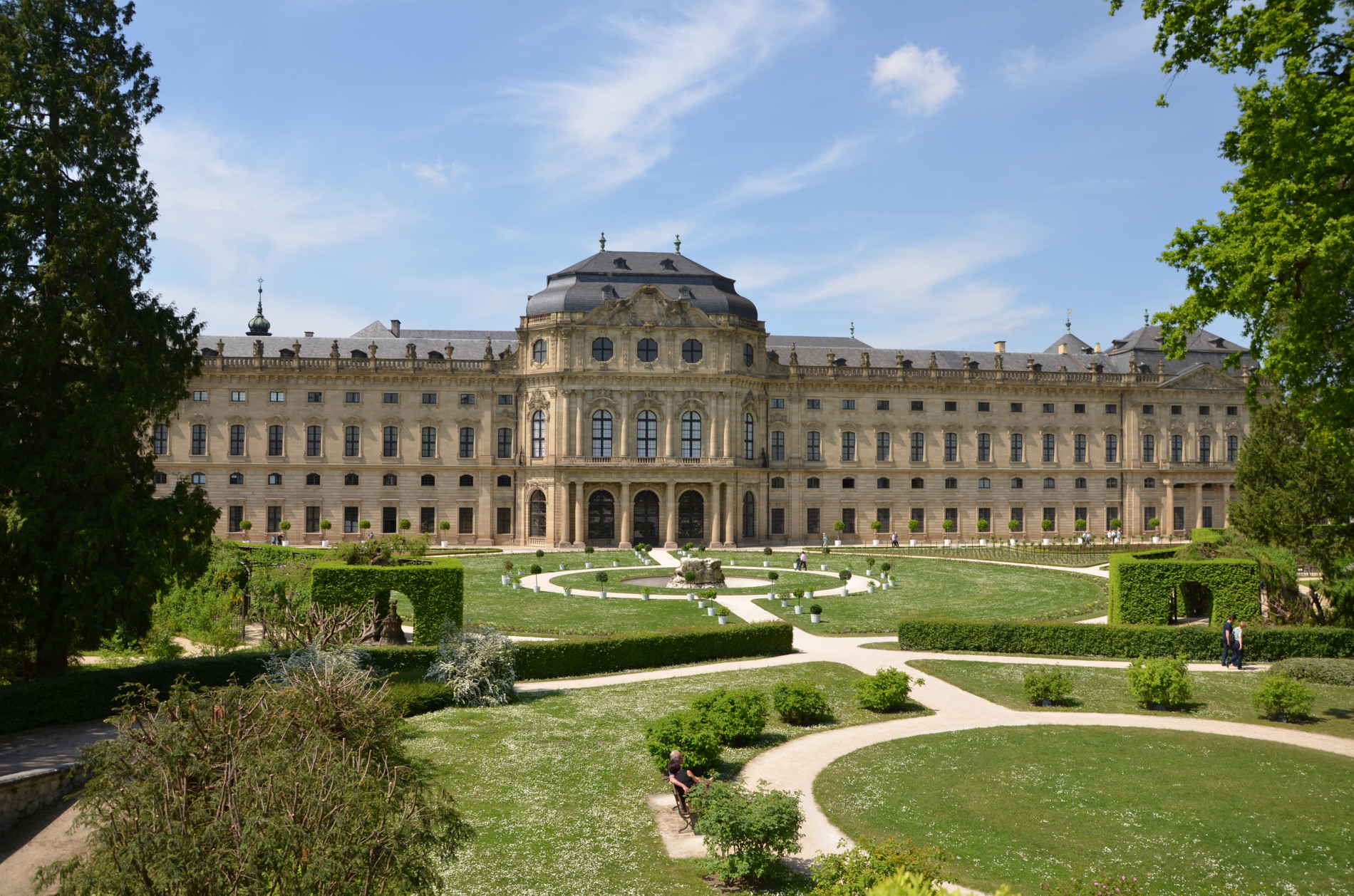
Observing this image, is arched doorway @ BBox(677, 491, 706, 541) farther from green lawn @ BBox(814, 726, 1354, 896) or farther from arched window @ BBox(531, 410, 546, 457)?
green lawn @ BBox(814, 726, 1354, 896)

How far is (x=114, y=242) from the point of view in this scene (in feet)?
69.6

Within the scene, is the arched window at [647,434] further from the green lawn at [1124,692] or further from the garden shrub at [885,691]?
the garden shrub at [885,691]

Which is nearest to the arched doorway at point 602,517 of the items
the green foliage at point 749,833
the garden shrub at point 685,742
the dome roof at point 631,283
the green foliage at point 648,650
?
the dome roof at point 631,283

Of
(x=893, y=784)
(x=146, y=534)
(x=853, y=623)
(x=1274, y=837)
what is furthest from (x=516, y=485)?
(x=1274, y=837)

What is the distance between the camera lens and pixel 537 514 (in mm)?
64938

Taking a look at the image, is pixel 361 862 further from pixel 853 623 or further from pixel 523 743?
pixel 853 623

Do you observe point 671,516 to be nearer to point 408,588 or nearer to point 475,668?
point 408,588

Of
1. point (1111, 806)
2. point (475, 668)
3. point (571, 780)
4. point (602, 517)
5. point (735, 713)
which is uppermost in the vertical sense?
point (602, 517)

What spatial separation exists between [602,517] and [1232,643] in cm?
4427

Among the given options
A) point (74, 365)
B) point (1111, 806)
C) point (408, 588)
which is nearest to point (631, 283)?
point (408, 588)

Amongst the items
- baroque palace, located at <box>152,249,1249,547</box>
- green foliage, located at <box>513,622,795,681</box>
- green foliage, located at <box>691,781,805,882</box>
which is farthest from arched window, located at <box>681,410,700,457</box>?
green foliage, located at <box>691,781,805,882</box>

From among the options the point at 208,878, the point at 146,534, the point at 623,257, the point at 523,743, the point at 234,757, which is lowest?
the point at 523,743

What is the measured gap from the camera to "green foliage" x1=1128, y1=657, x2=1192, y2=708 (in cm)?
2142

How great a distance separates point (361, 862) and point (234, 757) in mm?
1569
